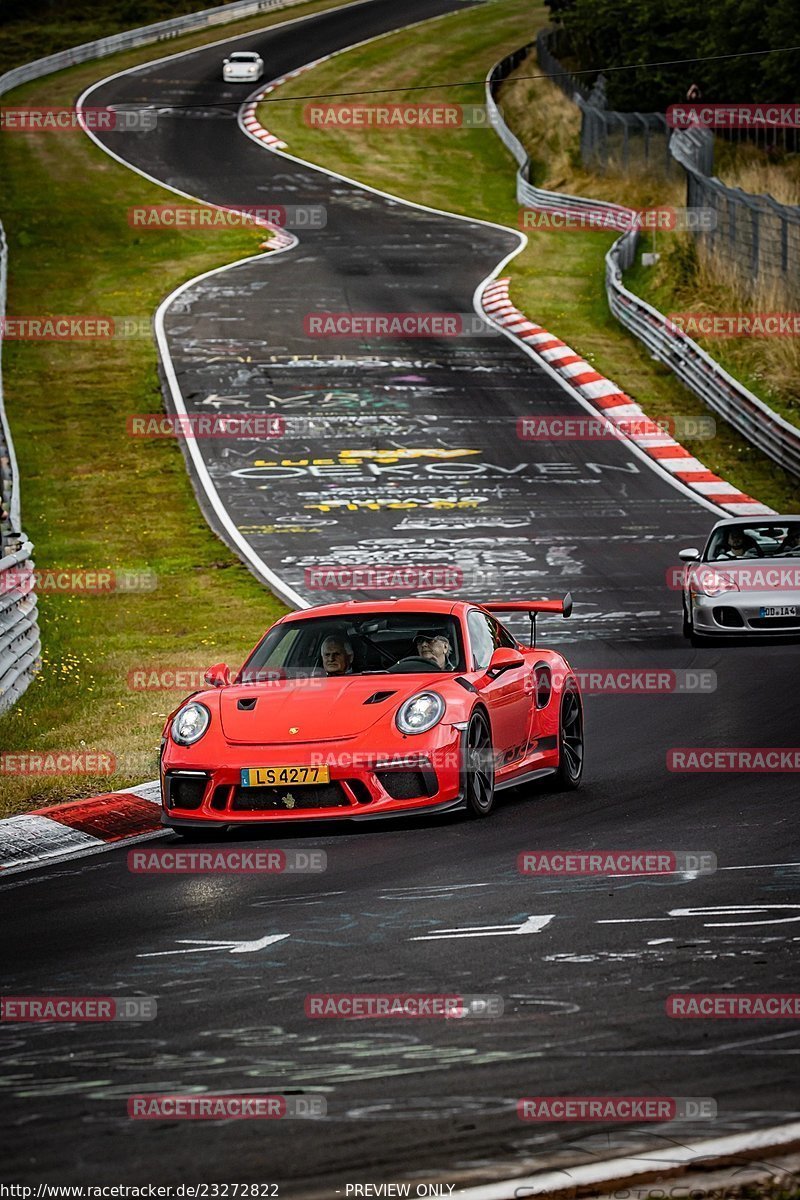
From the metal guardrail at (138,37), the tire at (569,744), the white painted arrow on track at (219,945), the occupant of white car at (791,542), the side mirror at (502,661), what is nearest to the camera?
the white painted arrow on track at (219,945)

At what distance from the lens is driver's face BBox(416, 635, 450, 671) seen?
10.9m

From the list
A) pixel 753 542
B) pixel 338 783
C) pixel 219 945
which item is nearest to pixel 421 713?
pixel 338 783

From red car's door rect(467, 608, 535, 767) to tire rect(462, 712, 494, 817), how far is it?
0.50 ft

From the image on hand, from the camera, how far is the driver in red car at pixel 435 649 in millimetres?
10914

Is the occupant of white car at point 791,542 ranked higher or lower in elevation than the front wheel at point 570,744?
lower

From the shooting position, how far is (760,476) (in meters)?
28.3

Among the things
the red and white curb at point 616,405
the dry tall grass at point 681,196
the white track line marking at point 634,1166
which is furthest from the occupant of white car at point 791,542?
the white track line marking at point 634,1166

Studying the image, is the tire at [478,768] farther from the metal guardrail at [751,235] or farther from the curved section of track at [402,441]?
the metal guardrail at [751,235]

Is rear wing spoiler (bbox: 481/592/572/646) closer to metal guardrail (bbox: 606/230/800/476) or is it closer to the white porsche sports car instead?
the white porsche sports car

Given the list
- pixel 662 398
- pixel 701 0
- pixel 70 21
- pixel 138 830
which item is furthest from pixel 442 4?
pixel 138 830

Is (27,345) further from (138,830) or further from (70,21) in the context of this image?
(70,21)

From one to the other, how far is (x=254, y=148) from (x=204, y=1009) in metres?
55.4

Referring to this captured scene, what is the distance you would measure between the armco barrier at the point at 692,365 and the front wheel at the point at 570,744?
16796mm

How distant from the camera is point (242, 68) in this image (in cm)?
A: 6819
